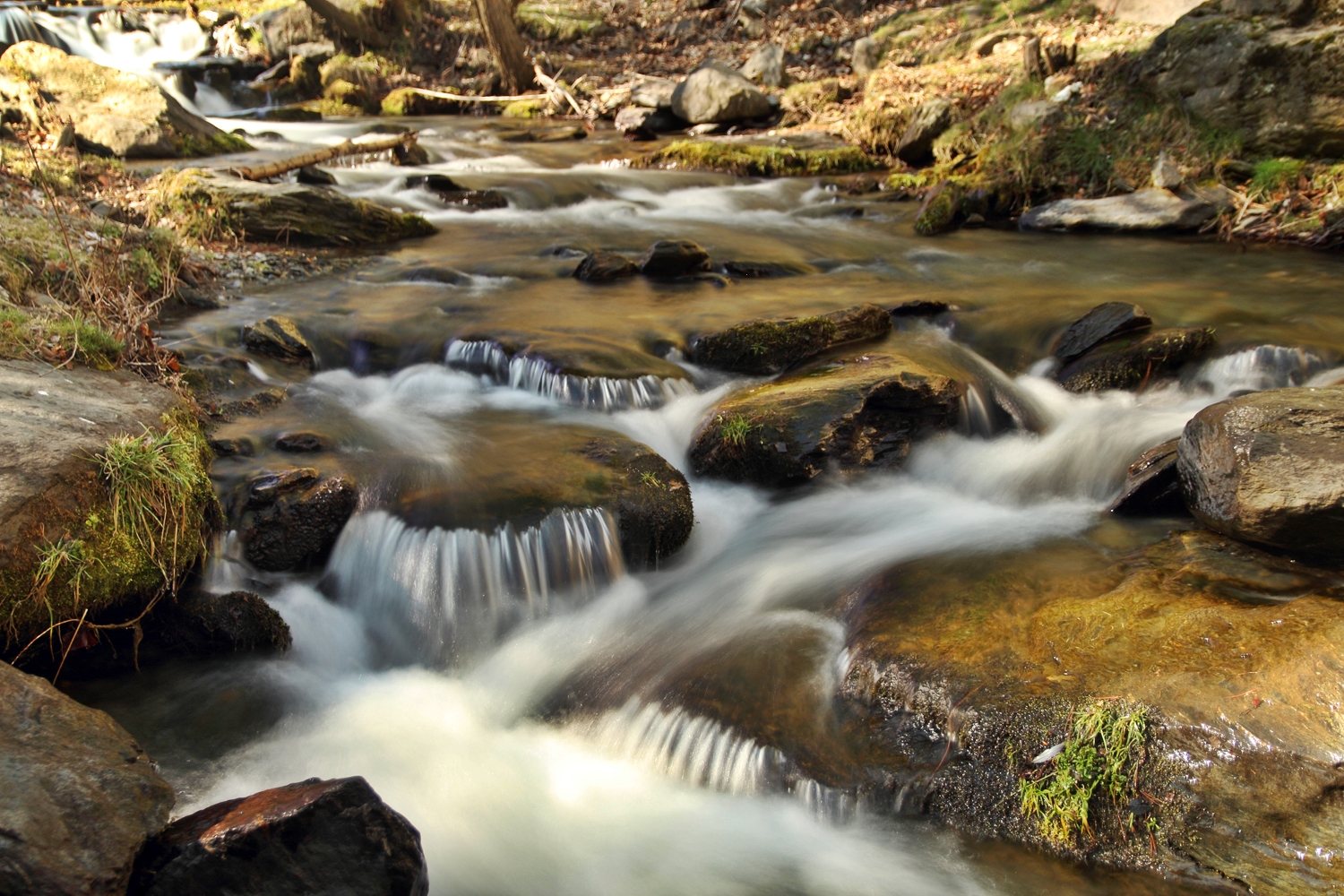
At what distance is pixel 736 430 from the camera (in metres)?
5.66

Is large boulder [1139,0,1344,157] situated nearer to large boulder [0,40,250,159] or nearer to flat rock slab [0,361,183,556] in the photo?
flat rock slab [0,361,183,556]

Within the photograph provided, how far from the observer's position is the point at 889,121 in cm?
1438

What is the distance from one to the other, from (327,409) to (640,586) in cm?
273

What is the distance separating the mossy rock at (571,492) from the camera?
4895 mm

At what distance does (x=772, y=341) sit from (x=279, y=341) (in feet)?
12.8

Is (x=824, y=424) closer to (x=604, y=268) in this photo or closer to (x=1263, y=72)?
(x=604, y=268)

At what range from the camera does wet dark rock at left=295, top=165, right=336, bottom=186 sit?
11727 millimetres

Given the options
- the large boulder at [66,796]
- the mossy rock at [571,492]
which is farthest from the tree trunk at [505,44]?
the large boulder at [66,796]

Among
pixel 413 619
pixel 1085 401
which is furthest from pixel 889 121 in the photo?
pixel 413 619

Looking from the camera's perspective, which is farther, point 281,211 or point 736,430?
point 281,211

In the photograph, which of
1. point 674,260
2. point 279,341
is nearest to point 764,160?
point 674,260

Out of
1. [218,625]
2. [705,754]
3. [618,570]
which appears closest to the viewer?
[705,754]

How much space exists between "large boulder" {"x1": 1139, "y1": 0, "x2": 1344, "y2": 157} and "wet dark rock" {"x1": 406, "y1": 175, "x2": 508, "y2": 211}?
889cm

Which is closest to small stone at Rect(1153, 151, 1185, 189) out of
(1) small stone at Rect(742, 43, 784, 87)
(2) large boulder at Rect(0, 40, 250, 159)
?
(1) small stone at Rect(742, 43, 784, 87)
